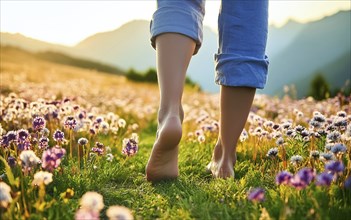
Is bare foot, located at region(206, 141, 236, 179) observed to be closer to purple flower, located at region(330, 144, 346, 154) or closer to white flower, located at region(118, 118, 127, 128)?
purple flower, located at region(330, 144, 346, 154)

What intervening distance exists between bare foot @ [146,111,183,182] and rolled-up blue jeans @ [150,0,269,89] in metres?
0.41

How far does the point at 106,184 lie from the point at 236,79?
1.06m

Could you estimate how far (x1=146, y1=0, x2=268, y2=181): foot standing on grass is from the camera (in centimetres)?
253

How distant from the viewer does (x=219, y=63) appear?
2887 millimetres

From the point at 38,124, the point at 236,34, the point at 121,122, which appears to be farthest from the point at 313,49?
the point at 38,124

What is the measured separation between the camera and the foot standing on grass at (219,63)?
8.29 ft

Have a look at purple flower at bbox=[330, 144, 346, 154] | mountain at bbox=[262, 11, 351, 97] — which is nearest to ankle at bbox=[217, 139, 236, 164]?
Result: purple flower at bbox=[330, 144, 346, 154]

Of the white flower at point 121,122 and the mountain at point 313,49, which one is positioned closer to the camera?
the white flower at point 121,122

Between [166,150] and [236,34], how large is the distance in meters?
0.78

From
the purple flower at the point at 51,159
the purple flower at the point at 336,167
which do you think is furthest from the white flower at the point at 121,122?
the purple flower at the point at 336,167

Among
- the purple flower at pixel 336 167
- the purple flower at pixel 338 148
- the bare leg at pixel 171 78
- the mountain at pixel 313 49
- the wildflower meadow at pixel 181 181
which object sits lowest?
the wildflower meadow at pixel 181 181

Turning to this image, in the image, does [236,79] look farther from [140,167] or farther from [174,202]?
[140,167]

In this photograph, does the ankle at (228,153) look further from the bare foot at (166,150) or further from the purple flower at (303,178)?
the purple flower at (303,178)

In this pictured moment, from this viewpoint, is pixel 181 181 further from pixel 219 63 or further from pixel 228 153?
pixel 219 63
